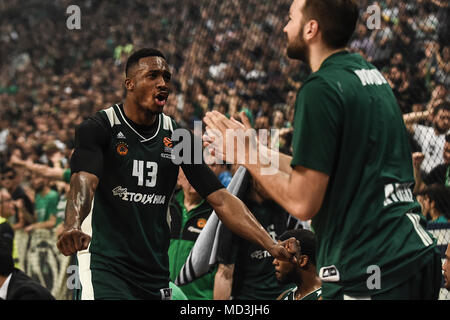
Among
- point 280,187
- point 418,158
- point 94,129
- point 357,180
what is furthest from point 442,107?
point 280,187

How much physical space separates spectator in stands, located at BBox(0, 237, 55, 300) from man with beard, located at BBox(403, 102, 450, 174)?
3.55 m

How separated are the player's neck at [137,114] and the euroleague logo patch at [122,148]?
0.63 feet

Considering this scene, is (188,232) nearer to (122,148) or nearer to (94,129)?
(122,148)

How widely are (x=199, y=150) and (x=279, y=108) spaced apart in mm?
4419

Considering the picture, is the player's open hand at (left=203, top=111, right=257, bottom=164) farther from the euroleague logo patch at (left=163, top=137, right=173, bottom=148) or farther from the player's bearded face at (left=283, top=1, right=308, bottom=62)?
the euroleague logo patch at (left=163, top=137, right=173, bottom=148)

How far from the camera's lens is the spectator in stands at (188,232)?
19.8 feet

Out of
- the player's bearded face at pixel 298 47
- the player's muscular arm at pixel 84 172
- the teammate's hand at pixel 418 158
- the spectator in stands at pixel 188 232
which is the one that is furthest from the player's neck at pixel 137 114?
the teammate's hand at pixel 418 158

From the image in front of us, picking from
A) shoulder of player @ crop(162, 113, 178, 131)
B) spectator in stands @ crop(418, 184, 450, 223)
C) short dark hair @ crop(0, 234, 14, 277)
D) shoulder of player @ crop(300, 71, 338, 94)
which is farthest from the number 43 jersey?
spectator in stands @ crop(418, 184, 450, 223)

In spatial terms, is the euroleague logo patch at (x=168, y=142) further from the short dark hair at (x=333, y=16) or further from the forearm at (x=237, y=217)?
the short dark hair at (x=333, y=16)

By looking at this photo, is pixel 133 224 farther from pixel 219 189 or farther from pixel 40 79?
pixel 40 79

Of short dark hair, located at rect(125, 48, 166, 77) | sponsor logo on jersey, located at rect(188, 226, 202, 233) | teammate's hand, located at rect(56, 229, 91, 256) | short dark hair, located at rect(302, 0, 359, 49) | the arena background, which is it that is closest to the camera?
short dark hair, located at rect(302, 0, 359, 49)

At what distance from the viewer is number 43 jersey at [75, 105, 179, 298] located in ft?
11.7

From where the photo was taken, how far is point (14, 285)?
4.43 metres

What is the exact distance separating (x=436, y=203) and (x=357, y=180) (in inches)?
133
